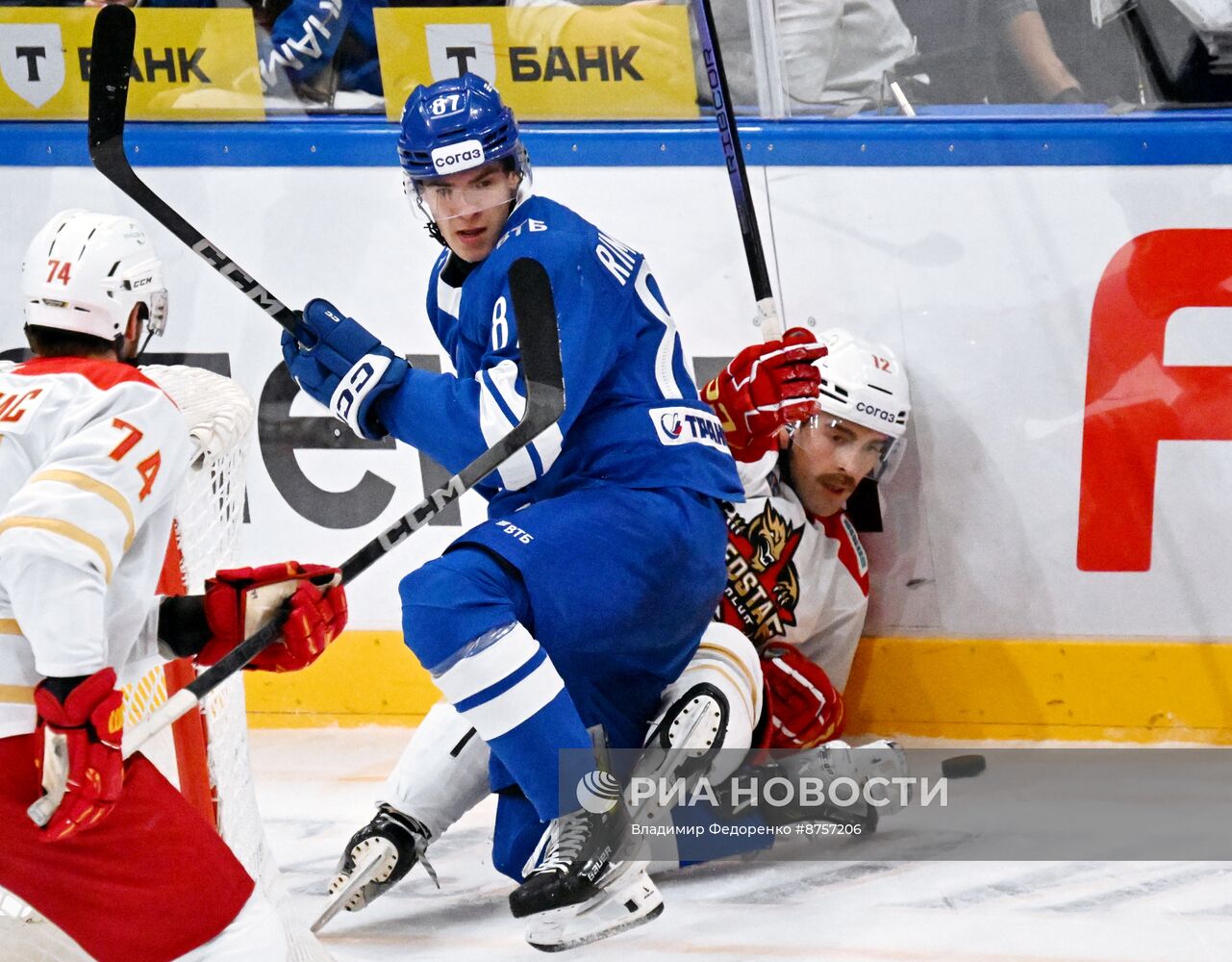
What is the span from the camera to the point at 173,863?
1.98 metres

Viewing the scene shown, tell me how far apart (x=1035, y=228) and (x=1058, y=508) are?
1.73 ft

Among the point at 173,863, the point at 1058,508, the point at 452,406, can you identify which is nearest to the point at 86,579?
the point at 173,863

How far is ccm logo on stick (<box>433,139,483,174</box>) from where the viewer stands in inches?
108

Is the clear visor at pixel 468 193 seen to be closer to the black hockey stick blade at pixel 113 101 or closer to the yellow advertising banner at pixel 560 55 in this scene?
the black hockey stick blade at pixel 113 101

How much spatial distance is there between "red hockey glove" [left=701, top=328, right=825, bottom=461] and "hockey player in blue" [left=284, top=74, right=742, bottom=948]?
0.25 metres

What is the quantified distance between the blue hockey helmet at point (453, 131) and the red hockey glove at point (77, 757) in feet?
3.65

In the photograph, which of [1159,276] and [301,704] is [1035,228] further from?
[301,704]

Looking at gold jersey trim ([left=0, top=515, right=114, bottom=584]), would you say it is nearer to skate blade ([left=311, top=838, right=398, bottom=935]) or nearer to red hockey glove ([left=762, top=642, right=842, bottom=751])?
skate blade ([left=311, top=838, right=398, bottom=935])

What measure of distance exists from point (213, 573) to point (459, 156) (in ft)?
2.41

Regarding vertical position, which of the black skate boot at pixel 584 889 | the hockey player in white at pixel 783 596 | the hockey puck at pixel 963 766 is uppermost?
the hockey player in white at pixel 783 596

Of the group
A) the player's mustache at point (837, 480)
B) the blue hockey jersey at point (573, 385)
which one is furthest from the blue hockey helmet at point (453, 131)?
the player's mustache at point (837, 480)

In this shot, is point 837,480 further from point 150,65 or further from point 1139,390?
point 150,65

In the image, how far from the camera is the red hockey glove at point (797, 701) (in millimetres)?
3273

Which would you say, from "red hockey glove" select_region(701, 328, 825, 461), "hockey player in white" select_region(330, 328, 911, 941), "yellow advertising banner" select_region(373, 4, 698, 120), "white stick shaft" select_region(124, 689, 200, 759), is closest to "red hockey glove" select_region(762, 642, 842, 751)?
"hockey player in white" select_region(330, 328, 911, 941)
